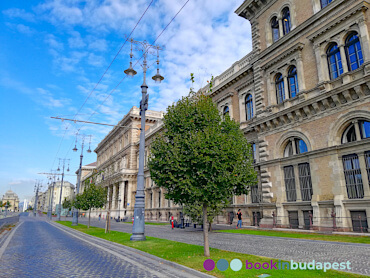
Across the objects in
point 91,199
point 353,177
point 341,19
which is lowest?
point 91,199

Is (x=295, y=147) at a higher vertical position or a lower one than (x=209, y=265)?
higher

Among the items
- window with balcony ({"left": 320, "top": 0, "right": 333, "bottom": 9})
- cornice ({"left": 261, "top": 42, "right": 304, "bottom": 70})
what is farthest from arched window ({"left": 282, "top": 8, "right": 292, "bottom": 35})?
window with balcony ({"left": 320, "top": 0, "right": 333, "bottom": 9})

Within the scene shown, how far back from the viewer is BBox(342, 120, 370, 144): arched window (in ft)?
54.5

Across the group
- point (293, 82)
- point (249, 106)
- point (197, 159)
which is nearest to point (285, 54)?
point (293, 82)

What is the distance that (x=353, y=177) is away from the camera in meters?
17.1

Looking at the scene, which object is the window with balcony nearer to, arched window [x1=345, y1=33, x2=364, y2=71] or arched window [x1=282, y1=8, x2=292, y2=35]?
arched window [x1=282, y1=8, x2=292, y2=35]

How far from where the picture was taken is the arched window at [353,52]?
1750 cm

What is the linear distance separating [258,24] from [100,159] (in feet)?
245

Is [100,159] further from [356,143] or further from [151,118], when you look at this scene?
[356,143]

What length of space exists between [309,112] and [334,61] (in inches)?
154

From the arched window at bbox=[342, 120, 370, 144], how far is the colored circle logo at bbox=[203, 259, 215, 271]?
13.3 meters

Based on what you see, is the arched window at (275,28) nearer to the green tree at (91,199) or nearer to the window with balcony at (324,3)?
the window with balcony at (324,3)

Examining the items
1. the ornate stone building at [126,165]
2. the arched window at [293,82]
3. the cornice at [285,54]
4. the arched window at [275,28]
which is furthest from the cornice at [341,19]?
the ornate stone building at [126,165]

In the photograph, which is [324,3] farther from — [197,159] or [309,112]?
[197,159]
